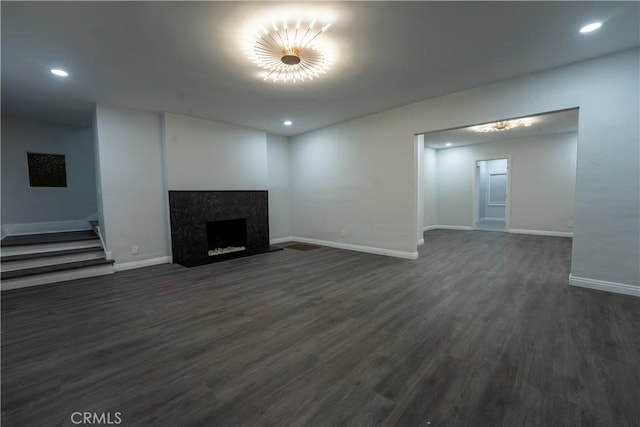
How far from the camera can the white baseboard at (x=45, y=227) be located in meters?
5.01

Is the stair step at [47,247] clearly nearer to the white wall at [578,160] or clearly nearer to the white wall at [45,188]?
the white wall at [45,188]

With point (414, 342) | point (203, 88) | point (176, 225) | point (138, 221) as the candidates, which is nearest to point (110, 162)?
point (138, 221)

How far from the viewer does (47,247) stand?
425 centimetres

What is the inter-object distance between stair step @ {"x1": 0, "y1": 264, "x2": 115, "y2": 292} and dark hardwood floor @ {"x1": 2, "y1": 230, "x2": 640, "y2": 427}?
1.02 ft

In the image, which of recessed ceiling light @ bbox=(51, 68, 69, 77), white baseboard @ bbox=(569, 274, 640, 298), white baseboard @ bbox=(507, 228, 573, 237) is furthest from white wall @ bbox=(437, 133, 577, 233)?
recessed ceiling light @ bbox=(51, 68, 69, 77)

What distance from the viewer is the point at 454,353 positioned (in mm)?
1971

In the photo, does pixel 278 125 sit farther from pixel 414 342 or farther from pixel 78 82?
pixel 414 342

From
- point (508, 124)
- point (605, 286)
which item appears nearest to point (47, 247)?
point (605, 286)

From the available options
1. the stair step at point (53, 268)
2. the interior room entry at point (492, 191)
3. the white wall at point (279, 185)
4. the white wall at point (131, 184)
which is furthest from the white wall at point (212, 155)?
the interior room entry at point (492, 191)

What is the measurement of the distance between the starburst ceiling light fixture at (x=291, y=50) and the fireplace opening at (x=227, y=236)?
11.0ft

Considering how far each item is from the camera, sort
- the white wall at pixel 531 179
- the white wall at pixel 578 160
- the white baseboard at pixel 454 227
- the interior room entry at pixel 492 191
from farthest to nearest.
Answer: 1. the interior room entry at pixel 492 191
2. the white baseboard at pixel 454 227
3. the white wall at pixel 531 179
4. the white wall at pixel 578 160

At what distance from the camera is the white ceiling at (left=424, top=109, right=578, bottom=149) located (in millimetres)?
5453

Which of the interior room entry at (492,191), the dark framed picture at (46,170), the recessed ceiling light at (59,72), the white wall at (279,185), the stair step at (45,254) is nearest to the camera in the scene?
the recessed ceiling light at (59,72)

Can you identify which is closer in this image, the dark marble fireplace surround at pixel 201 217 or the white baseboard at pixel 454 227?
the dark marble fireplace surround at pixel 201 217
